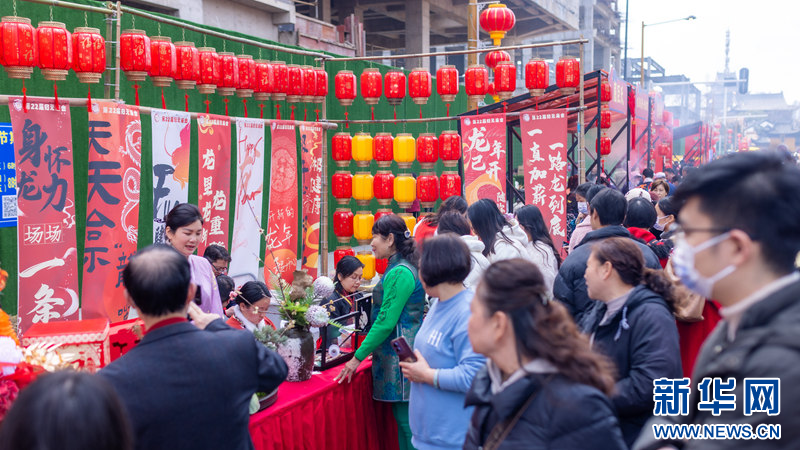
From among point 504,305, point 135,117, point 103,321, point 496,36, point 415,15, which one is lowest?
point 103,321

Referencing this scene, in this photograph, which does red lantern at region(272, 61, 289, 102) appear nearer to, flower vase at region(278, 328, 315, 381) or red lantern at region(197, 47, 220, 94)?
red lantern at region(197, 47, 220, 94)

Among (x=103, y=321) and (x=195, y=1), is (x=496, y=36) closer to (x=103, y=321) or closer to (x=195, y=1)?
(x=195, y=1)

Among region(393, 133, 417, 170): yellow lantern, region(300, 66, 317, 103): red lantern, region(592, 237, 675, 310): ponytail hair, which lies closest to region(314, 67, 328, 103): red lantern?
region(300, 66, 317, 103): red lantern

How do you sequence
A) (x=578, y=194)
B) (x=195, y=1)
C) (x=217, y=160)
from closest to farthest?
(x=217, y=160) < (x=578, y=194) < (x=195, y=1)

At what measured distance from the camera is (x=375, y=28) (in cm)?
1942

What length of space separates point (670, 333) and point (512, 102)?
7.33 metres

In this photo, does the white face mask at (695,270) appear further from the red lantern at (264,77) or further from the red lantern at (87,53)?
the red lantern at (264,77)

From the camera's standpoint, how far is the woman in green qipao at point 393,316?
3.48m

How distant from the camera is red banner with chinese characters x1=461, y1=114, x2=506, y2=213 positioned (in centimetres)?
715

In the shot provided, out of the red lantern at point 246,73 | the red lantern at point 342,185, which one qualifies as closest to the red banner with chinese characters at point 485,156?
the red lantern at point 342,185

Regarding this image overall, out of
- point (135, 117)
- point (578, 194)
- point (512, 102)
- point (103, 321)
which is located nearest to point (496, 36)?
Answer: point (512, 102)

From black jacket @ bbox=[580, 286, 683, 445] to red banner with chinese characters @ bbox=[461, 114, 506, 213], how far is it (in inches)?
→ 183

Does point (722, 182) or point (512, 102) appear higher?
point (512, 102)

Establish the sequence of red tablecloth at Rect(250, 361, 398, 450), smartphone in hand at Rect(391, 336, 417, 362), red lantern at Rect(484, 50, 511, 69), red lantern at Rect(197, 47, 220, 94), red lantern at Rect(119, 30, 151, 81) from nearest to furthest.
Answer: smartphone in hand at Rect(391, 336, 417, 362) → red tablecloth at Rect(250, 361, 398, 450) → red lantern at Rect(119, 30, 151, 81) → red lantern at Rect(197, 47, 220, 94) → red lantern at Rect(484, 50, 511, 69)
